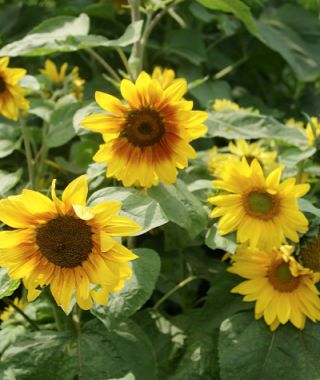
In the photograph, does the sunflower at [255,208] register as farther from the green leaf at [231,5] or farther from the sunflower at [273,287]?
the green leaf at [231,5]

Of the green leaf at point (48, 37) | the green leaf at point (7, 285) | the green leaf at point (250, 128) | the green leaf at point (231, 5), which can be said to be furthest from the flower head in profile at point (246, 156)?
the green leaf at point (7, 285)

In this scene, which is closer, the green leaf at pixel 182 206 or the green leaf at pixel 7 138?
the green leaf at pixel 182 206

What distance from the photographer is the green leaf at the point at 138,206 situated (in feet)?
3.34

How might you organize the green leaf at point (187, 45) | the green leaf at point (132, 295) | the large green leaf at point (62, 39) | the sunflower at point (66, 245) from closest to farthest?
the sunflower at point (66, 245) < the green leaf at point (132, 295) < the large green leaf at point (62, 39) < the green leaf at point (187, 45)

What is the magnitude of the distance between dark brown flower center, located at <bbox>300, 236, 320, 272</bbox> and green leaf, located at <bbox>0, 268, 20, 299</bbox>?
1.60 feet

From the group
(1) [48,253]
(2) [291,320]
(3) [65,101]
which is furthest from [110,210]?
(3) [65,101]

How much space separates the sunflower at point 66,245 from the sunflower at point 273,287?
1.05 ft

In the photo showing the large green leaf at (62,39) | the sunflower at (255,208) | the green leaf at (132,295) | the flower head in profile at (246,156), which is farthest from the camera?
the flower head in profile at (246,156)

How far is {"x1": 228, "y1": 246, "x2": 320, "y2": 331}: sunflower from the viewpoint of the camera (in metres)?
1.22

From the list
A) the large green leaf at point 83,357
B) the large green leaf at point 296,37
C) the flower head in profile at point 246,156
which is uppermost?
the flower head in profile at point 246,156

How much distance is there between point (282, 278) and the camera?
4.08 feet

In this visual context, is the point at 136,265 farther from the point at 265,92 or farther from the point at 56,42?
the point at 265,92

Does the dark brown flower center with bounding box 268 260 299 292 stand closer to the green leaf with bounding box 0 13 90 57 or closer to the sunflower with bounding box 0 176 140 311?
the sunflower with bounding box 0 176 140 311

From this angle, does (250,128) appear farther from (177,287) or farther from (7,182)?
(7,182)
